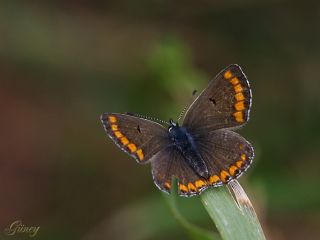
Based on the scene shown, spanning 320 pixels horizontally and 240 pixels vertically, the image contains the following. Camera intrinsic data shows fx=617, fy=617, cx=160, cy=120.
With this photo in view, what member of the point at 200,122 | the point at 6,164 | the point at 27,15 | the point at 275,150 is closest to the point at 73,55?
the point at 27,15

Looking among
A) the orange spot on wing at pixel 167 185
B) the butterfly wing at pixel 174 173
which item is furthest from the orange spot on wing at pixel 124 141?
the orange spot on wing at pixel 167 185

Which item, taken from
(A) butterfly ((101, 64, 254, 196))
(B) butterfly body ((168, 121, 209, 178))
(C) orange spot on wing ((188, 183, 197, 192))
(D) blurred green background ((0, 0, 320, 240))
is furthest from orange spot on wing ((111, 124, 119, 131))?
(D) blurred green background ((0, 0, 320, 240))

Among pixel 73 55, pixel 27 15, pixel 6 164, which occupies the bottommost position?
pixel 6 164

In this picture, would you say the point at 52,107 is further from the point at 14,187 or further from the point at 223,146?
the point at 223,146

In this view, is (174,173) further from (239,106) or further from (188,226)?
(239,106)

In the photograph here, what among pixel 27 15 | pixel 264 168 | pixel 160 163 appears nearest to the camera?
pixel 160 163
